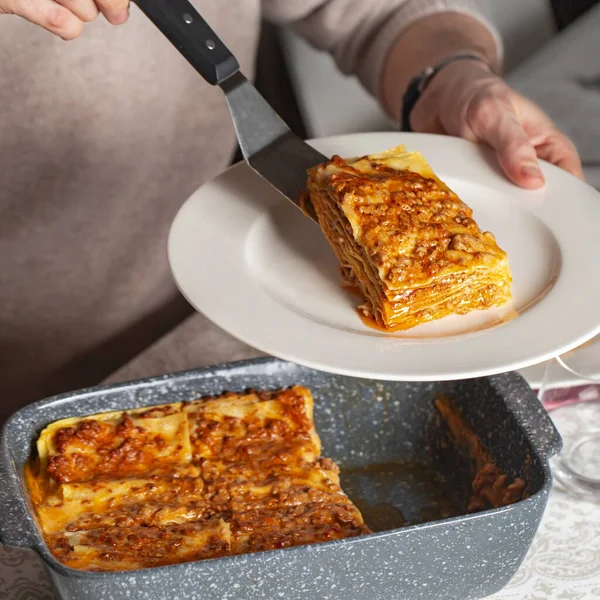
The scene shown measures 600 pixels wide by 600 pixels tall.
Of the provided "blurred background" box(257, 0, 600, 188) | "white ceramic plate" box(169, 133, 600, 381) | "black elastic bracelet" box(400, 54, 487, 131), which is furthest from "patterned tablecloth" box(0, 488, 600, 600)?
"blurred background" box(257, 0, 600, 188)

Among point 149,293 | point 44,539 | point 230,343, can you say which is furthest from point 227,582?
point 149,293

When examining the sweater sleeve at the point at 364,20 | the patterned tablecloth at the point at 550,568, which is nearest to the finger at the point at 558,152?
the sweater sleeve at the point at 364,20

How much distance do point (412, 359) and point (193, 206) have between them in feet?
1.25

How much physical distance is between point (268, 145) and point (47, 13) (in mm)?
322

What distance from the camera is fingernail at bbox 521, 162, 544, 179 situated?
1221mm

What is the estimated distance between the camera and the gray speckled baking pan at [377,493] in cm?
89

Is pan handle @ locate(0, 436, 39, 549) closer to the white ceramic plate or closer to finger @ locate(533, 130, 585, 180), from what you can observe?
the white ceramic plate

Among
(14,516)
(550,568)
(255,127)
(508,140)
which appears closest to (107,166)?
(255,127)

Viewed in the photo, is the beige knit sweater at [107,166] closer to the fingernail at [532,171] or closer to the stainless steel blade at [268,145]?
the stainless steel blade at [268,145]

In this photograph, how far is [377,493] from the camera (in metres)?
1.19

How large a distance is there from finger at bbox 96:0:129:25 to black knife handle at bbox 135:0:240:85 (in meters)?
0.02

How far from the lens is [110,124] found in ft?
5.30

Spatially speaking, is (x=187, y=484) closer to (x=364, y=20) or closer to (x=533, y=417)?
(x=533, y=417)

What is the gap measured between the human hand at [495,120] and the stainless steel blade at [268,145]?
27 cm
